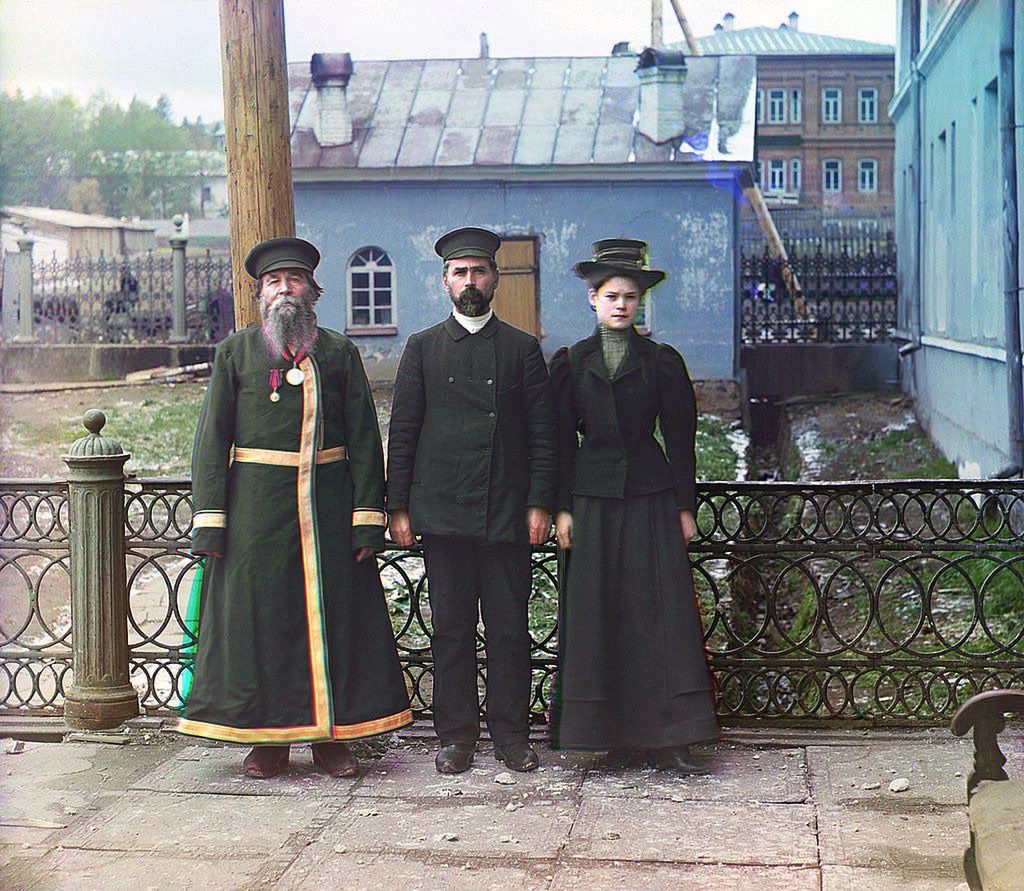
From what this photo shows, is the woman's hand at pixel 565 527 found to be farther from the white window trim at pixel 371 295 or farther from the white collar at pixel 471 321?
the white window trim at pixel 371 295

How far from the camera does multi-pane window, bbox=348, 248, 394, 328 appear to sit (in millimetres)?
21422

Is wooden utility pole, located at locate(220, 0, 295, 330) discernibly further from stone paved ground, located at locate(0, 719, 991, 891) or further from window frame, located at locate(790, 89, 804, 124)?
window frame, located at locate(790, 89, 804, 124)

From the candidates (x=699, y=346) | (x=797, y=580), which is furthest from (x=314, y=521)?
(x=699, y=346)

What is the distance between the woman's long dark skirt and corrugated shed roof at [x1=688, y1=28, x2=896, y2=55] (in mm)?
53798

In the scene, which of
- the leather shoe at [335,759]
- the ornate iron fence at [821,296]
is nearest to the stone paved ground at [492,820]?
the leather shoe at [335,759]

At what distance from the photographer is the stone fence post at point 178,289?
74.1 feet

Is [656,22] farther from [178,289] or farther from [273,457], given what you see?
[273,457]

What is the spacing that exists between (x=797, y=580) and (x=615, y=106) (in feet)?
41.2

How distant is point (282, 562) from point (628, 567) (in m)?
1.23

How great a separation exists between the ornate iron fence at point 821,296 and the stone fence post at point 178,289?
887 centimetres

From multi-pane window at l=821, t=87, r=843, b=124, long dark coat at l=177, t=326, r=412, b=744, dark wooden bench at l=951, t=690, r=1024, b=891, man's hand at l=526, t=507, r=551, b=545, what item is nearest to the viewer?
dark wooden bench at l=951, t=690, r=1024, b=891

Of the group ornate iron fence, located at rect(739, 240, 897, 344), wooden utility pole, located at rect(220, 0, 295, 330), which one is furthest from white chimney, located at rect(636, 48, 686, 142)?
wooden utility pole, located at rect(220, 0, 295, 330)

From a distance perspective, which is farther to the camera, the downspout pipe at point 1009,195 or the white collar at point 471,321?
the downspout pipe at point 1009,195

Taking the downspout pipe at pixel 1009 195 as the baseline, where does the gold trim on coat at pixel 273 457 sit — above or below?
below
